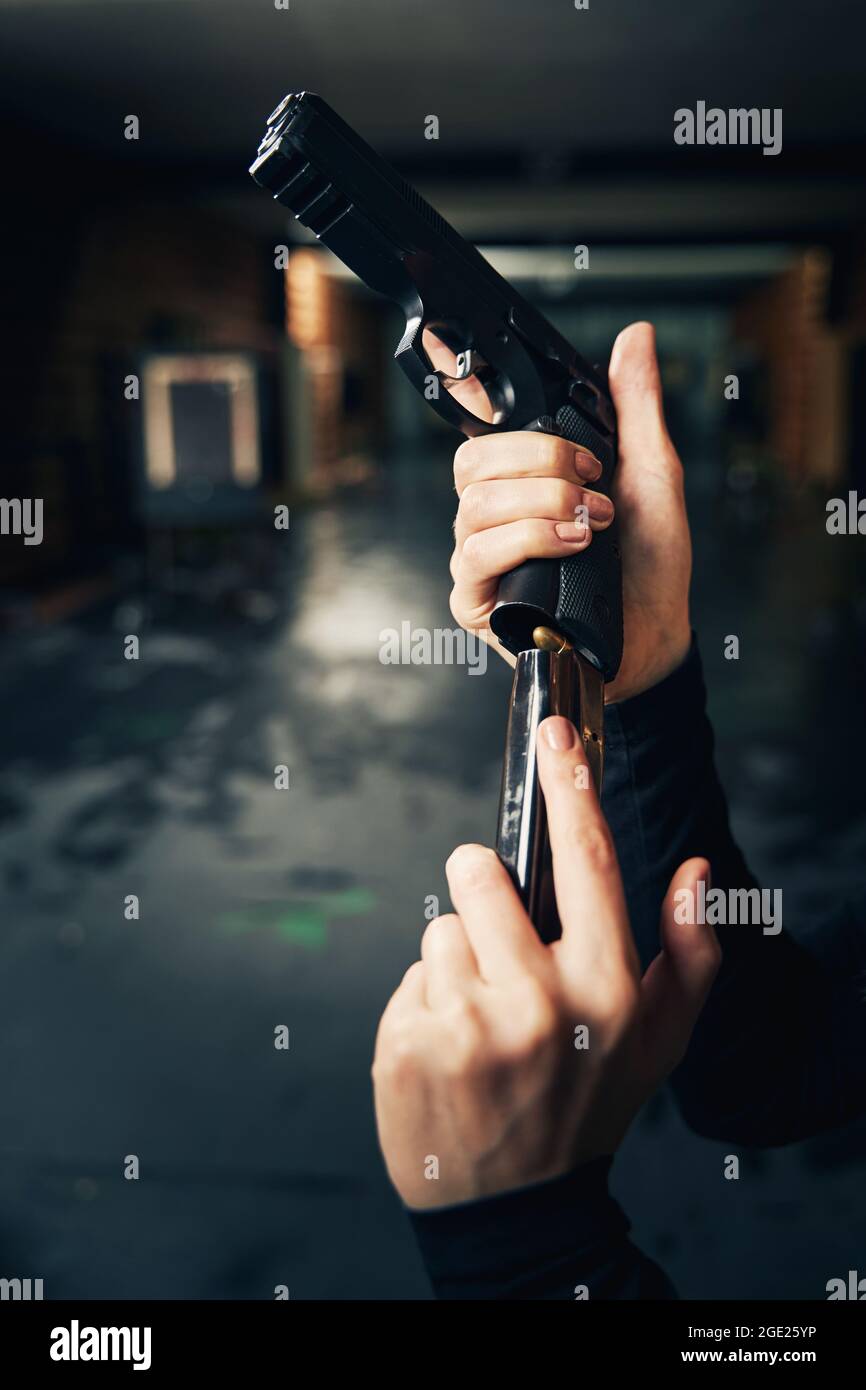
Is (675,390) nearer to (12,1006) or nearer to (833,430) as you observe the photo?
(833,430)

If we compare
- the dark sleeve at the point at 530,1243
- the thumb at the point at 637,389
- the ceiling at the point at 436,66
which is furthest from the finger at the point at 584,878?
the ceiling at the point at 436,66

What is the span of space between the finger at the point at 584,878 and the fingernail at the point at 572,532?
0.27 m

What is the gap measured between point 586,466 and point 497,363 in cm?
17

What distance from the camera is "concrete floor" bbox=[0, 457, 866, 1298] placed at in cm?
192

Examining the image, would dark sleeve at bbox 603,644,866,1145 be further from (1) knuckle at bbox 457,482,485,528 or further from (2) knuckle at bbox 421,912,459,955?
(2) knuckle at bbox 421,912,459,955

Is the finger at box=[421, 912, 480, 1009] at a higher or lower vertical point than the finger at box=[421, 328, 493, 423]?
lower

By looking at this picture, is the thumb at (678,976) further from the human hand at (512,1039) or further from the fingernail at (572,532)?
the fingernail at (572,532)

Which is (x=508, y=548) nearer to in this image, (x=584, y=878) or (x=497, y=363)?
(x=497, y=363)

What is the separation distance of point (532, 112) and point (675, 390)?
60.9ft

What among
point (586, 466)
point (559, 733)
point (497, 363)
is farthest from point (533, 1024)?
point (497, 363)

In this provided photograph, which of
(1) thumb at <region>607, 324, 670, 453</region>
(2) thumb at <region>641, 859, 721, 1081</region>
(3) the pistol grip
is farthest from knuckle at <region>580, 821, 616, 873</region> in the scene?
(1) thumb at <region>607, 324, 670, 453</region>

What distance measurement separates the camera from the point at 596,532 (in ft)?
3.27

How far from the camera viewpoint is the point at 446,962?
0.61 metres
